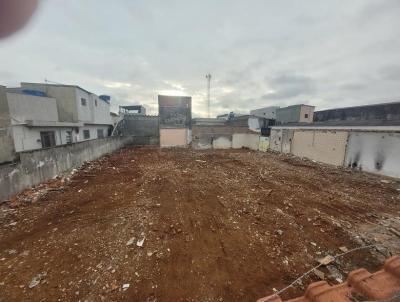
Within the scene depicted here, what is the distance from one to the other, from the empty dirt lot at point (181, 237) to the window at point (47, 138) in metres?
6.14

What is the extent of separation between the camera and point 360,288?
56.4 inches

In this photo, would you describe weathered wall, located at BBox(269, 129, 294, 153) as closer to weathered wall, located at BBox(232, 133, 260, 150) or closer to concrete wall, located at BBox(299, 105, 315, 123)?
weathered wall, located at BBox(232, 133, 260, 150)

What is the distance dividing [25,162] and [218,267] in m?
7.13

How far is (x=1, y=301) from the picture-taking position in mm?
2299

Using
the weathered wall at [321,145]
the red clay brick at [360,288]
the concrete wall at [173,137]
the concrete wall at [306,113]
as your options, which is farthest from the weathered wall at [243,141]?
the red clay brick at [360,288]

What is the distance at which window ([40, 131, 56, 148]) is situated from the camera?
10594 millimetres

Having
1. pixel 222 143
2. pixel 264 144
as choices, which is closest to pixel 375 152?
pixel 264 144

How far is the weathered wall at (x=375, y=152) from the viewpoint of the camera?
25.9ft

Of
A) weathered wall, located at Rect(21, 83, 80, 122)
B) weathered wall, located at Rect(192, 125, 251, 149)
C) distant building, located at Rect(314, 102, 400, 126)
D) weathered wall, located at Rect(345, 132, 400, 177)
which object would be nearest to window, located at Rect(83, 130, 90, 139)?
weathered wall, located at Rect(21, 83, 80, 122)

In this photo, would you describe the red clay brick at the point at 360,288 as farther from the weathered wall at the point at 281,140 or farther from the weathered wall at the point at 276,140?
the weathered wall at the point at 276,140

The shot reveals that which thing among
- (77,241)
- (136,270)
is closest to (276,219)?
(136,270)

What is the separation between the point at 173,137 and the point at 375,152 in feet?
53.5

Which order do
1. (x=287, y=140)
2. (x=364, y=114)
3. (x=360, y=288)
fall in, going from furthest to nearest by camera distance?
(x=364, y=114) < (x=287, y=140) < (x=360, y=288)

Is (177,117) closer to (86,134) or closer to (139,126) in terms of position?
(139,126)
